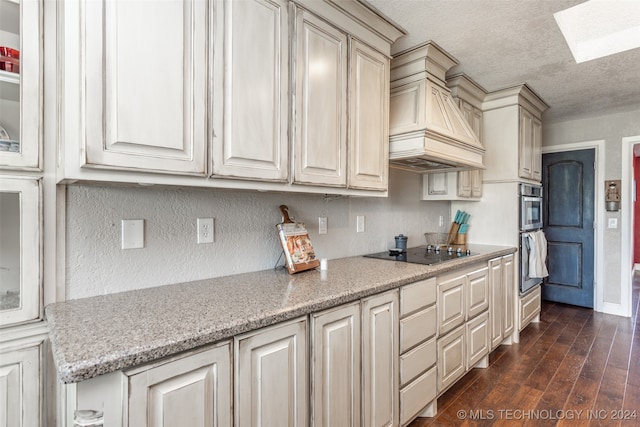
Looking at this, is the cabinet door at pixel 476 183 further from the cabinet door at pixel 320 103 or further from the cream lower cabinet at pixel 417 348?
the cabinet door at pixel 320 103

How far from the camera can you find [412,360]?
175 cm

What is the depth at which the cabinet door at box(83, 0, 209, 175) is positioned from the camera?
3.32 ft

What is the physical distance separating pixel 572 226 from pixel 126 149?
16.0ft

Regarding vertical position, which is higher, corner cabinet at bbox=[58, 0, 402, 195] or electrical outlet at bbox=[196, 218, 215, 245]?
corner cabinet at bbox=[58, 0, 402, 195]

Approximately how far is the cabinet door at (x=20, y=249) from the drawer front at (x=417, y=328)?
5.06 ft

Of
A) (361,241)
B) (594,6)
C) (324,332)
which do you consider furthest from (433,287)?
(594,6)

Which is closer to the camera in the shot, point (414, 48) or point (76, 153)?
point (76, 153)

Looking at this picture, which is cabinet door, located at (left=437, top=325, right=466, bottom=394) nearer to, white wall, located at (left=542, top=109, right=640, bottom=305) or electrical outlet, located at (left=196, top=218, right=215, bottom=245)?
electrical outlet, located at (left=196, top=218, right=215, bottom=245)

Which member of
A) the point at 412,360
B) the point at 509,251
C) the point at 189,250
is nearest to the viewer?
the point at 189,250

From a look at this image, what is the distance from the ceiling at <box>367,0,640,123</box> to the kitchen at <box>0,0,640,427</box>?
1189 millimetres

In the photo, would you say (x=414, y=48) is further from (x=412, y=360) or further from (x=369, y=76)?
(x=412, y=360)

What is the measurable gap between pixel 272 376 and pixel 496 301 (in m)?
2.25

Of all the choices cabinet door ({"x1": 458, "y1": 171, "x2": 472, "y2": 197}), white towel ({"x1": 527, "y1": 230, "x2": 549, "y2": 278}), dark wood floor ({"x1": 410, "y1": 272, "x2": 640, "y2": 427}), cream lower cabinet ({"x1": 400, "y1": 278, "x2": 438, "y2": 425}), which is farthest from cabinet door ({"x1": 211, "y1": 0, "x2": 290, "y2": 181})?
white towel ({"x1": 527, "y1": 230, "x2": 549, "y2": 278})

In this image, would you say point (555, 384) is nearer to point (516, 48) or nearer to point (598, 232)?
point (516, 48)
